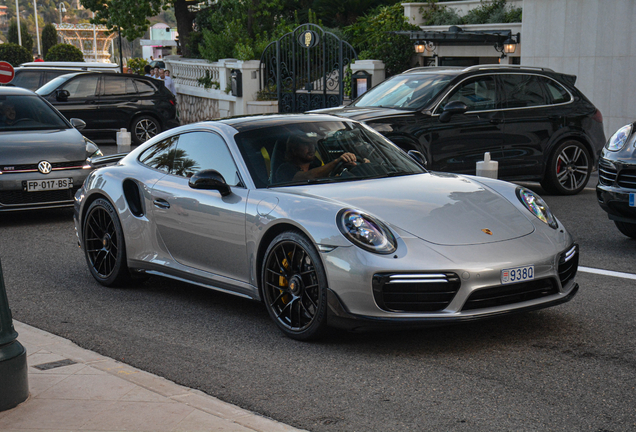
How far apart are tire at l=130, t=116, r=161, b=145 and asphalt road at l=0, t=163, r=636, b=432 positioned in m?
14.3

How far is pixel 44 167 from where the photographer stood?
10.2 meters

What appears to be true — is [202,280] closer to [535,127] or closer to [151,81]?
[535,127]

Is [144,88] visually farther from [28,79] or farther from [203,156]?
[203,156]

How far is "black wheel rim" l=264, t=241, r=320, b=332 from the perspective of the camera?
5.15m

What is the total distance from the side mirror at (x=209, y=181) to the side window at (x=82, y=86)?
15.7 m

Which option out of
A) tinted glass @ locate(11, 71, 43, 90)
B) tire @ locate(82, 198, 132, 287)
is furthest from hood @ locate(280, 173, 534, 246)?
tinted glass @ locate(11, 71, 43, 90)

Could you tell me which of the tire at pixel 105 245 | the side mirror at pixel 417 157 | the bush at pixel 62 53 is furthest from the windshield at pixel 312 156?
the bush at pixel 62 53

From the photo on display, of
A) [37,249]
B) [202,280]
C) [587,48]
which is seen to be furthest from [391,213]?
[587,48]

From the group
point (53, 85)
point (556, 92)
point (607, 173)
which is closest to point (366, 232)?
point (607, 173)

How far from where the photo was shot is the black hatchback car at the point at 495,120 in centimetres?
1085

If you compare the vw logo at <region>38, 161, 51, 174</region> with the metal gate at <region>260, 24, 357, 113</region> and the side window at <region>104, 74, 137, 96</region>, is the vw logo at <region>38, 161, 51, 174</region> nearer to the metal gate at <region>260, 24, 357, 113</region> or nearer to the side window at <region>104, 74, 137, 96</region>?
the metal gate at <region>260, 24, 357, 113</region>

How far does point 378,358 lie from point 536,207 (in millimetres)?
1605

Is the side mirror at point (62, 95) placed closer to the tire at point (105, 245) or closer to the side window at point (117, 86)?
the side window at point (117, 86)

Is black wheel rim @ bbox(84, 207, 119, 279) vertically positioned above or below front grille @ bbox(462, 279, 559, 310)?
below
